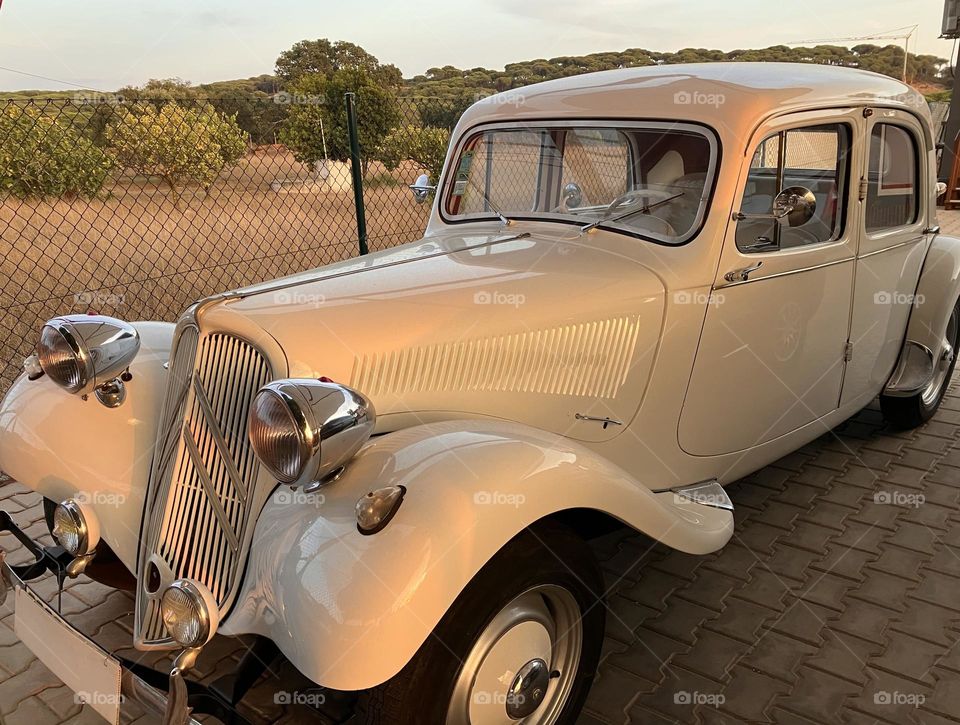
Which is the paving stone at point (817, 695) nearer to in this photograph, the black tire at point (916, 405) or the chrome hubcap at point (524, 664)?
the chrome hubcap at point (524, 664)

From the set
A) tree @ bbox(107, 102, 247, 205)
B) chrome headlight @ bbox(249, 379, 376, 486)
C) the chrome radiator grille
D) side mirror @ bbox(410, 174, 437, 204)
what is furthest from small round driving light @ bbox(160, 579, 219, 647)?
tree @ bbox(107, 102, 247, 205)

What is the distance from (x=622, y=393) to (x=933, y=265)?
2.41 meters

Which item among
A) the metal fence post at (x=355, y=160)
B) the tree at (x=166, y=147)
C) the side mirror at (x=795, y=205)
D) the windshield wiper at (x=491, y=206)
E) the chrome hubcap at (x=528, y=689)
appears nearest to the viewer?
the chrome hubcap at (x=528, y=689)

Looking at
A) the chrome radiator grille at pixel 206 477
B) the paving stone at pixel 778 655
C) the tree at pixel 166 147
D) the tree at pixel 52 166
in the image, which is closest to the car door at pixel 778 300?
the paving stone at pixel 778 655

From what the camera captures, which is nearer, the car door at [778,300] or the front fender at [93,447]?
the front fender at [93,447]

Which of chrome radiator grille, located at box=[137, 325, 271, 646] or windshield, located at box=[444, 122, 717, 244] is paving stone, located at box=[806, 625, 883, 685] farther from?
chrome radiator grille, located at box=[137, 325, 271, 646]

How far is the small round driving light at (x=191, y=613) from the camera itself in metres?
1.67

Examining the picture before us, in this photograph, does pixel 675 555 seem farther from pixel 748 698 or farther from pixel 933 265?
pixel 933 265

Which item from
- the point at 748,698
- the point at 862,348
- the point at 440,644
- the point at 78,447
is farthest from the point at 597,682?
the point at 862,348

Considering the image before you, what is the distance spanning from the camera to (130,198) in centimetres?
977

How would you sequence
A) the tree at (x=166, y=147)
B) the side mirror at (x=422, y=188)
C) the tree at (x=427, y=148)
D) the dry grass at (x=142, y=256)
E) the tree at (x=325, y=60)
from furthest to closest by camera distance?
1. the tree at (x=325, y=60)
2. the tree at (x=166, y=147)
3. the tree at (x=427, y=148)
4. the dry grass at (x=142, y=256)
5. the side mirror at (x=422, y=188)

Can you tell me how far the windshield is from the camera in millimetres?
2715

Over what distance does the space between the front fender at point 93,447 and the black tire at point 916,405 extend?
373cm

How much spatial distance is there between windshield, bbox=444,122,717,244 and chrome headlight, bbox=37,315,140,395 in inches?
62.7
